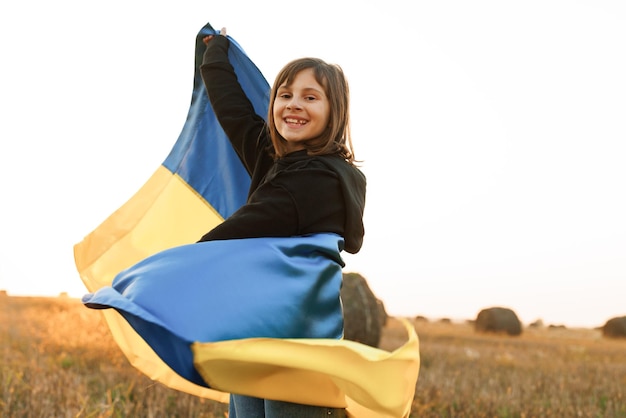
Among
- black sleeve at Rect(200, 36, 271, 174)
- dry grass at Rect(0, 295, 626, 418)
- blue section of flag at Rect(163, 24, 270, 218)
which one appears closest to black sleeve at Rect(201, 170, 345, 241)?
black sleeve at Rect(200, 36, 271, 174)

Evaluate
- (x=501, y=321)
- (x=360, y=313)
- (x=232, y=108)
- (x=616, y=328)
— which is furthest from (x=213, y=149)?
(x=616, y=328)

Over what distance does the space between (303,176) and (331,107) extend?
359 millimetres

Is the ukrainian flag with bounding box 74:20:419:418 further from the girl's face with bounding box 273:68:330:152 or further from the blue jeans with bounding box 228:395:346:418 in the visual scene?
the girl's face with bounding box 273:68:330:152

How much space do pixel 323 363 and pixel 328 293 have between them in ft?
1.29

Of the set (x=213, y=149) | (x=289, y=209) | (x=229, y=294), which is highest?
(x=213, y=149)

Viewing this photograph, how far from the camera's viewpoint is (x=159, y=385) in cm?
628

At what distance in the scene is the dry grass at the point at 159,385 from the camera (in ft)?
18.2

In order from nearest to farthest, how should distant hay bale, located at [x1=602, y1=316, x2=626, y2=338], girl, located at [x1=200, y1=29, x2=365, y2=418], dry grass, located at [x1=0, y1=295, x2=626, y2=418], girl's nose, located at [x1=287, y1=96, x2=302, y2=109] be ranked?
girl, located at [x1=200, y1=29, x2=365, y2=418] → girl's nose, located at [x1=287, y1=96, x2=302, y2=109] → dry grass, located at [x1=0, y1=295, x2=626, y2=418] → distant hay bale, located at [x1=602, y1=316, x2=626, y2=338]

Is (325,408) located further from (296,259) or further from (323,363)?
(296,259)

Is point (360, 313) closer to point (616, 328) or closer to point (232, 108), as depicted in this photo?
point (232, 108)

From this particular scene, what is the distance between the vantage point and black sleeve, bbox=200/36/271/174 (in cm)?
346

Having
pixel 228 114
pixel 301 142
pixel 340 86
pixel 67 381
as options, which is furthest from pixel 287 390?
pixel 67 381

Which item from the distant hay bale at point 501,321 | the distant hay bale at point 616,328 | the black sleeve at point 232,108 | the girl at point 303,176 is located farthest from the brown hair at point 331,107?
the distant hay bale at point 616,328

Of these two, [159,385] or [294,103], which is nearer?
[294,103]
